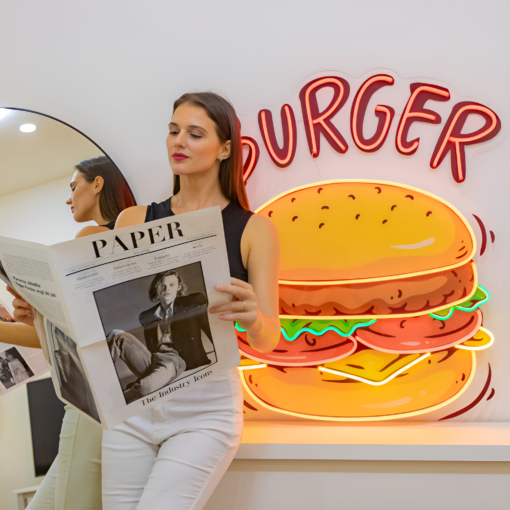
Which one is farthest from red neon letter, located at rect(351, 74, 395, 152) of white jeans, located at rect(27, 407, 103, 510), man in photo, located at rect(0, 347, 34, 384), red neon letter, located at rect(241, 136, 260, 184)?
man in photo, located at rect(0, 347, 34, 384)

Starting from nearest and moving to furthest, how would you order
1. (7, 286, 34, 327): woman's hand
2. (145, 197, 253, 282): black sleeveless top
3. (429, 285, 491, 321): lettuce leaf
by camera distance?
(7, 286, 34, 327): woman's hand → (145, 197, 253, 282): black sleeveless top → (429, 285, 491, 321): lettuce leaf

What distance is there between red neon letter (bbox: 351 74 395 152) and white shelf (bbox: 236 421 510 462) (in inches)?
35.9

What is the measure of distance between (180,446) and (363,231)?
866mm

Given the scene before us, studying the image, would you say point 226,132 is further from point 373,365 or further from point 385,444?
point 385,444

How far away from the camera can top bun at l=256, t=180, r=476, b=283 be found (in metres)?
1.39

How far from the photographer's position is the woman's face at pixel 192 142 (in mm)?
1135

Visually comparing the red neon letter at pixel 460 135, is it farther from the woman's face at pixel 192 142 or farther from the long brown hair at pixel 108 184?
the long brown hair at pixel 108 184

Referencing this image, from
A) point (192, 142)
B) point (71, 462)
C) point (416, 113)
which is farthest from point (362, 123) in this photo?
point (71, 462)

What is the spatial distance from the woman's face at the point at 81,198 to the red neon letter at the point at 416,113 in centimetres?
106

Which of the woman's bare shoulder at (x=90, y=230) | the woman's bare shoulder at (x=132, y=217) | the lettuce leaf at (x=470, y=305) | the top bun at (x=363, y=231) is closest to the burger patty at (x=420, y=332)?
the lettuce leaf at (x=470, y=305)

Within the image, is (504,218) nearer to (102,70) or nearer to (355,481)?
(355,481)

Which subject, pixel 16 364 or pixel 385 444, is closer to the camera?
pixel 385 444

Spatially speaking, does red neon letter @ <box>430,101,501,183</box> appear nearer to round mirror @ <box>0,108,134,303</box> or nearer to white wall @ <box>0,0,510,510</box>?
white wall @ <box>0,0,510,510</box>

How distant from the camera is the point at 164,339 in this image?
34.0 inches
